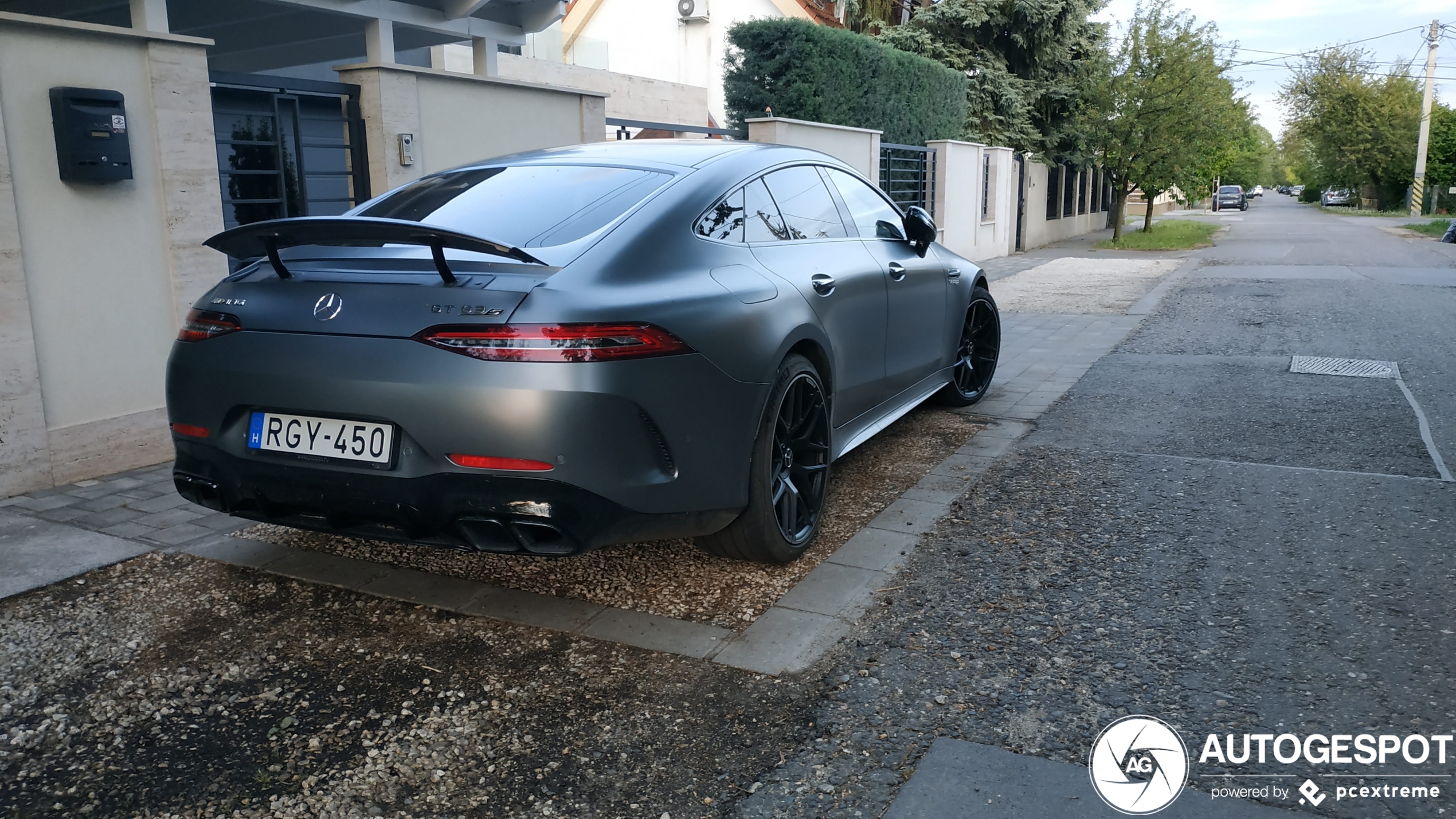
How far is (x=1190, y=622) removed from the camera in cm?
359

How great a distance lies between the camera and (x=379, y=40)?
818 cm

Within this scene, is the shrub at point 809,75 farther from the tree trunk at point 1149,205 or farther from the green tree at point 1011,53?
the tree trunk at point 1149,205

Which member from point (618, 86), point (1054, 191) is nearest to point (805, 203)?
point (618, 86)

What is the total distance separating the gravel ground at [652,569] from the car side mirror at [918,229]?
1.33 metres

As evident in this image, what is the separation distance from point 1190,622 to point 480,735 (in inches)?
90.4

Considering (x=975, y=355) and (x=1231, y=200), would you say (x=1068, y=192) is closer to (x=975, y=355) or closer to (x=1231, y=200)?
(x=975, y=355)

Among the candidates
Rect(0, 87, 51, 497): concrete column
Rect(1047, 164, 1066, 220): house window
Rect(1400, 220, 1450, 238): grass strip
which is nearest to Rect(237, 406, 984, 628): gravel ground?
Rect(0, 87, 51, 497): concrete column

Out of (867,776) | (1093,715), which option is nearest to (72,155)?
(867,776)

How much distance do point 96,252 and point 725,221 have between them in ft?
12.0

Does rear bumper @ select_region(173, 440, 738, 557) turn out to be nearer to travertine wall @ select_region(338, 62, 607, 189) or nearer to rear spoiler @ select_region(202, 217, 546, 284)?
rear spoiler @ select_region(202, 217, 546, 284)

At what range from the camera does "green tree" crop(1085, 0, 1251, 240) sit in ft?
82.2

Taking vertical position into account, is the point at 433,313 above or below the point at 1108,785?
above

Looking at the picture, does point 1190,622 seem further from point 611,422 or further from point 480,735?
point 480,735

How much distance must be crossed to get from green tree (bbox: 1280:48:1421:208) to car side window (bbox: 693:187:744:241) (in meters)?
62.7
